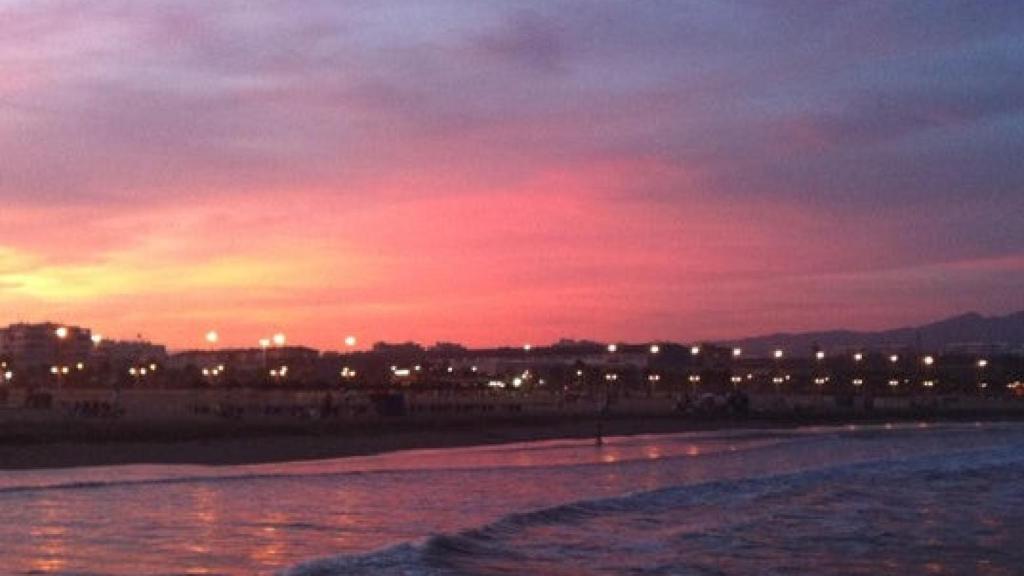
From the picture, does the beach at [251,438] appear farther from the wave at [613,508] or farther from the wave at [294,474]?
the wave at [613,508]

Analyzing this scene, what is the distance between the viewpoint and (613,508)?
24188 millimetres

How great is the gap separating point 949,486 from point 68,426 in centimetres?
2872

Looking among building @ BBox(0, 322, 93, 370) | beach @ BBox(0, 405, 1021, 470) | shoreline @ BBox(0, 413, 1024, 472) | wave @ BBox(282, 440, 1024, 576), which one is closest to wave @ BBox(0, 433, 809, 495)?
shoreline @ BBox(0, 413, 1024, 472)

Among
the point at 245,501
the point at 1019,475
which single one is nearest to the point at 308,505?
the point at 245,501

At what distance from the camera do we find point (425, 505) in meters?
23.9

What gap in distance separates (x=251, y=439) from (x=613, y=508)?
80.0 ft

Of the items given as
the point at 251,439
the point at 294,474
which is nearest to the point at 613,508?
the point at 294,474

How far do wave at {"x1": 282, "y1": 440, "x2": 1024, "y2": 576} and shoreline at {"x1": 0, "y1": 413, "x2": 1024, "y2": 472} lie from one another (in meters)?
14.5

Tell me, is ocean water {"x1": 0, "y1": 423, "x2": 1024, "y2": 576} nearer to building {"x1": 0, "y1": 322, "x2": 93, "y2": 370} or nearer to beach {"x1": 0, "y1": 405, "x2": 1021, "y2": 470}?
beach {"x1": 0, "y1": 405, "x2": 1021, "y2": 470}

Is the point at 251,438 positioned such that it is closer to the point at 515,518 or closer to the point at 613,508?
the point at 613,508

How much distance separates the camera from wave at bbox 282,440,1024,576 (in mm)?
16375

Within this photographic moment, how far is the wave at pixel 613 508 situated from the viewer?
16375 millimetres

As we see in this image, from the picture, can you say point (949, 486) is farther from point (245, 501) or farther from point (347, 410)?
point (347, 410)

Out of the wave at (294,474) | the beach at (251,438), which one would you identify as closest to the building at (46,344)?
the beach at (251,438)
